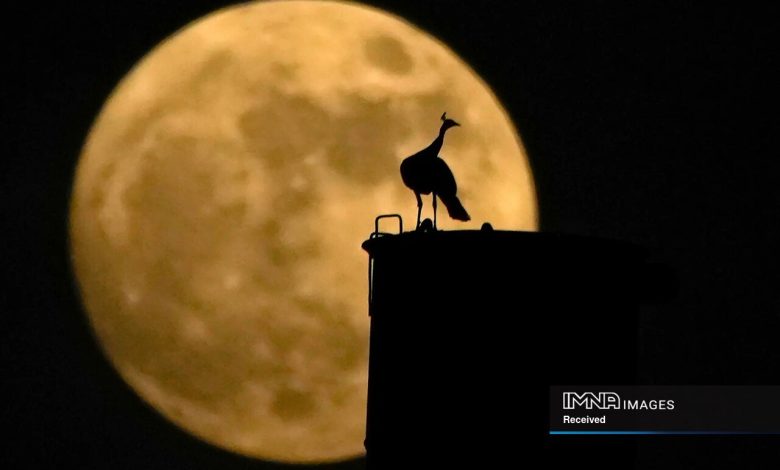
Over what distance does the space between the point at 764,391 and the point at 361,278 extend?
5480 millimetres

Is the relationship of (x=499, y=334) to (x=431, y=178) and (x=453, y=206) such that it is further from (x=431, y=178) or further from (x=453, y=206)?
(x=431, y=178)

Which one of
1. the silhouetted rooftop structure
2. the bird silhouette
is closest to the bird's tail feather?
Answer: the bird silhouette

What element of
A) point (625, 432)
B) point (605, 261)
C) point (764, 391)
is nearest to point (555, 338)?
point (605, 261)

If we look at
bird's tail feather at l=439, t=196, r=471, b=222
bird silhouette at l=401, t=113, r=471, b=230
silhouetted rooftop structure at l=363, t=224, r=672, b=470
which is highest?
bird silhouette at l=401, t=113, r=471, b=230

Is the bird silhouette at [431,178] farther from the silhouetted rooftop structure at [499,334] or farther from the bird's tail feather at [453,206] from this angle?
the silhouetted rooftop structure at [499,334]

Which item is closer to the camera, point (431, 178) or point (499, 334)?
point (499, 334)

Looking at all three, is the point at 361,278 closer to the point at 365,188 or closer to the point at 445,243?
the point at 365,188

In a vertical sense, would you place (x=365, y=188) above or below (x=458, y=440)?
above

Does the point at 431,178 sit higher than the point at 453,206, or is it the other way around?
the point at 431,178

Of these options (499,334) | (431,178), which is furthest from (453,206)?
(499,334)

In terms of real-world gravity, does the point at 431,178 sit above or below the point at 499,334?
above

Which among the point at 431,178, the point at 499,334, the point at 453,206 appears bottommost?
the point at 499,334

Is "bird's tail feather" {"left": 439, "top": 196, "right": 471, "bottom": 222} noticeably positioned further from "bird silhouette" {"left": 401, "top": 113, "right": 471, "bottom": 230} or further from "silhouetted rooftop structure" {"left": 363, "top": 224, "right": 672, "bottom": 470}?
"silhouetted rooftop structure" {"left": 363, "top": 224, "right": 672, "bottom": 470}

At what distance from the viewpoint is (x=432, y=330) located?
7699 millimetres
